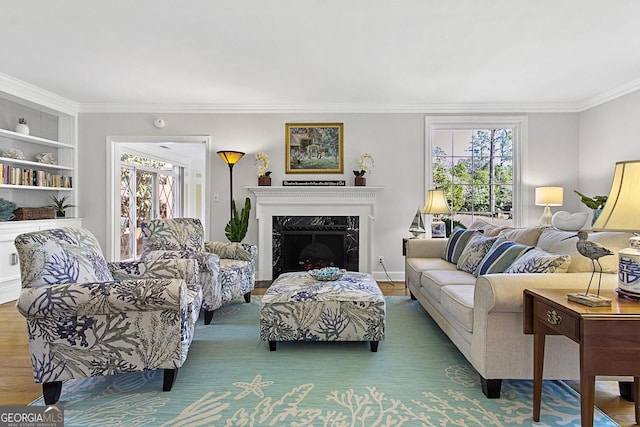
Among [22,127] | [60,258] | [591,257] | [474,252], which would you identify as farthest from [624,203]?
[22,127]

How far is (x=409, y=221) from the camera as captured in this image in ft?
16.2

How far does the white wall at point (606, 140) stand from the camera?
4070mm

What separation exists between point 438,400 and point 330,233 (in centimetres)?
316

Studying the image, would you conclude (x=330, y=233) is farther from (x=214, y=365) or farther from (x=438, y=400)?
(x=438, y=400)

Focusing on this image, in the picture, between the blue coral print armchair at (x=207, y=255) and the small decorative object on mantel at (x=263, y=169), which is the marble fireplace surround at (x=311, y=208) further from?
the blue coral print armchair at (x=207, y=255)

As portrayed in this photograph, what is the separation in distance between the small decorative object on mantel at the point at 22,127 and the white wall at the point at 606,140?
268 inches

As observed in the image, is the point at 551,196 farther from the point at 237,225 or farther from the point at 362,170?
the point at 237,225

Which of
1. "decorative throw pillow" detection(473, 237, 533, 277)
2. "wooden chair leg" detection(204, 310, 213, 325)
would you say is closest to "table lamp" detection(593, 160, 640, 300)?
"decorative throw pillow" detection(473, 237, 533, 277)

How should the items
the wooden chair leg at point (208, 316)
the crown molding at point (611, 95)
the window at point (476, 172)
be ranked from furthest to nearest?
1. the window at point (476, 172)
2. the crown molding at point (611, 95)
3. the wooden chair leg at point (208, 316)

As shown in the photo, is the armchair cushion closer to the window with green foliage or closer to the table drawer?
the table drawer

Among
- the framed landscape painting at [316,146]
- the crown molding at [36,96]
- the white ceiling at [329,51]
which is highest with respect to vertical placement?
the white ceiling at [329,51]

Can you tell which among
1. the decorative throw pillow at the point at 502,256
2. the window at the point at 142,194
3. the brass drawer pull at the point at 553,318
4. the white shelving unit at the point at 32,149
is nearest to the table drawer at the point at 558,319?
the brass drawer pull at the point at 553,318

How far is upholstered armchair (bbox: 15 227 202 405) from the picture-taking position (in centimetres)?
180

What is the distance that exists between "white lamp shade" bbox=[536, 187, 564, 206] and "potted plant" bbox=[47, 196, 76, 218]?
6.08m
